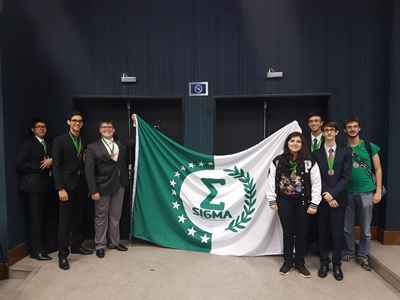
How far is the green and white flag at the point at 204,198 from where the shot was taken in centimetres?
326

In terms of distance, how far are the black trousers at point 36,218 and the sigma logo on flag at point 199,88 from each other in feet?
6.72

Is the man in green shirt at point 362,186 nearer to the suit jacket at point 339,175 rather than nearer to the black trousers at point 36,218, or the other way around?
the suit jacket at point 339,175

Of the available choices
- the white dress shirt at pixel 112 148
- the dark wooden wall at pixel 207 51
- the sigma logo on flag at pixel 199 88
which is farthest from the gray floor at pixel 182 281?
the sigma logo on flag at pixel 199 88

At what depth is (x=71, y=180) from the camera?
122 inches

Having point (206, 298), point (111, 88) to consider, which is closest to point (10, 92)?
point (111, 88)

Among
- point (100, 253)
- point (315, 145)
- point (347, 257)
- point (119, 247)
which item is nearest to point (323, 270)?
point (347, 257)

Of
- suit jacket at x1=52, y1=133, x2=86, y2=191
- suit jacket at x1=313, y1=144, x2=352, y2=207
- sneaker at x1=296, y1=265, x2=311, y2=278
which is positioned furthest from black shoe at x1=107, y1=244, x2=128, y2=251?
suit jacket at x1=313, y1=144, x2=352, y2=207

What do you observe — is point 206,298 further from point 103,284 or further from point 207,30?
point 207,30

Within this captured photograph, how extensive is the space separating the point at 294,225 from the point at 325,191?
1.45 feet

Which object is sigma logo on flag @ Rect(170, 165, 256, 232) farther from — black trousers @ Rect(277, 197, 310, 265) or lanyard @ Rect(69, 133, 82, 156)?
lanyard @ Rect(69, 133, 82, 156)

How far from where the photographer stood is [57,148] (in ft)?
9.82

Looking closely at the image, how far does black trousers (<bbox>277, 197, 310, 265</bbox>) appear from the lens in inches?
111

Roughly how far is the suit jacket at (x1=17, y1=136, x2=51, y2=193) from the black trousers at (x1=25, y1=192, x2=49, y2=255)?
81mm

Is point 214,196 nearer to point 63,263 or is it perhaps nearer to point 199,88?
point 199,88
